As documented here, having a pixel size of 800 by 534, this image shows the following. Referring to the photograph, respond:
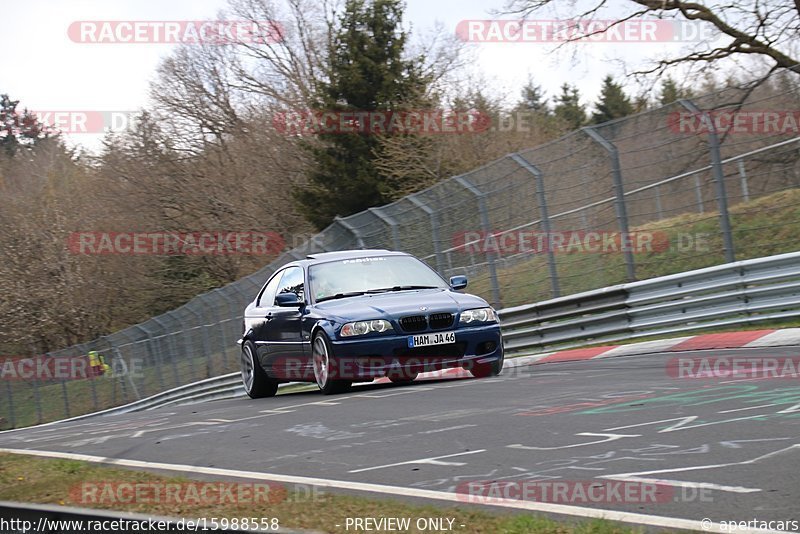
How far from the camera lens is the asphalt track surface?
5.29 meters

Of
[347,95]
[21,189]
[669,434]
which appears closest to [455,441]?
[669,434]

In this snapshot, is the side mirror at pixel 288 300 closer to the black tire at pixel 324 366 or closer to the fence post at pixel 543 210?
the black tire at pixel 324 366

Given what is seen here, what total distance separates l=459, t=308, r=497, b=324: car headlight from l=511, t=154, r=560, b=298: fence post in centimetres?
427

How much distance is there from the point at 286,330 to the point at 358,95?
30.9 meters

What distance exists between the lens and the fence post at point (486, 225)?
17.3 metres

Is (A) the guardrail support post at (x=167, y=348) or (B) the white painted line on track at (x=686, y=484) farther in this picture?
(A) the guardrail support post at (x=167, y=348)

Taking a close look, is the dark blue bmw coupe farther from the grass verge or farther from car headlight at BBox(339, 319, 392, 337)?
the grass verge

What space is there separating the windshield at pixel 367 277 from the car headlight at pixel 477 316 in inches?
39.3

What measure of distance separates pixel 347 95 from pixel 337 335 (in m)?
32.6
